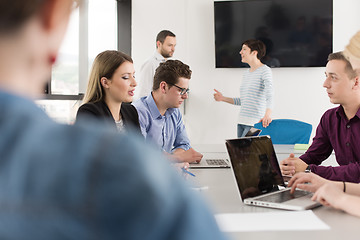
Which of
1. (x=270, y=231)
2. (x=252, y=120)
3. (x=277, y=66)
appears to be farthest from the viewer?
(x=277, y=66)

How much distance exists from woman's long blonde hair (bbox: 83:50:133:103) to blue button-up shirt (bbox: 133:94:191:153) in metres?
0.48

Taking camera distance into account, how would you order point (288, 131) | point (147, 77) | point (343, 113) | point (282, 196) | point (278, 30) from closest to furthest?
point (282, 196) < point (343, 113) < point (288, 131) < point (147, 77) < point (278, 30)

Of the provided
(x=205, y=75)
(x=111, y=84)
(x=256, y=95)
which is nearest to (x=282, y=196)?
(x=111, y=84)

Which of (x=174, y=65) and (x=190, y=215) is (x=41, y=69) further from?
(x=174, y=65)

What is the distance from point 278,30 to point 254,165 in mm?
4673

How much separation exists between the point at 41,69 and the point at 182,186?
0.55 feet

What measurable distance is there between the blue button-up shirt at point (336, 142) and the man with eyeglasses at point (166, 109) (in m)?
0.96

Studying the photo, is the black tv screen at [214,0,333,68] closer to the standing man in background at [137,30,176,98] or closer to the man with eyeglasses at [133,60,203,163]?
the standing man in background at [137,30,176,98]

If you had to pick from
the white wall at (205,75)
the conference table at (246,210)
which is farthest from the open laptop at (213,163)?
the white wall at (205,75)

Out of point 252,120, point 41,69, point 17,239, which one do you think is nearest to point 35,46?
point 41,69

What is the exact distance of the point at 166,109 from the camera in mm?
3355

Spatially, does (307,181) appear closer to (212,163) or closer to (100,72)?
(212,163)

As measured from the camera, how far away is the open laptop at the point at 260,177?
64.6 inches

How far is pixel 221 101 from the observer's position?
6.20m
